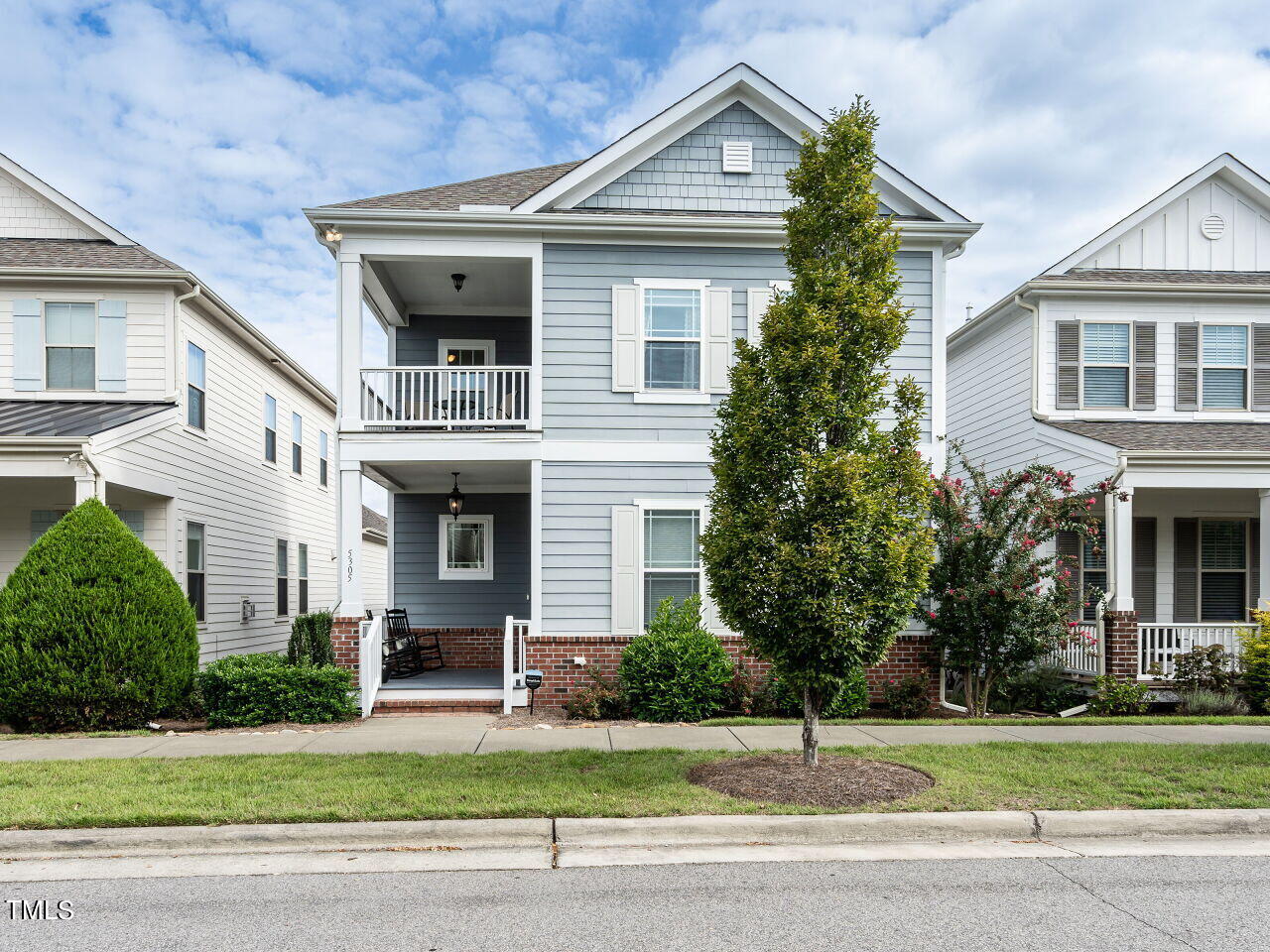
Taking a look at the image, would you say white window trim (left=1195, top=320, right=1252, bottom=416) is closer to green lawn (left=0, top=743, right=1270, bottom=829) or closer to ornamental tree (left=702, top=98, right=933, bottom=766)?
green lawn (left=0, top=743, right=1270, bottom=829)

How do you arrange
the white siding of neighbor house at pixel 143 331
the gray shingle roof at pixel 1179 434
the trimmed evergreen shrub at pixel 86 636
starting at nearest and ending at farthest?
the trimmed evergreen shrub at pixel 86 636
the gray shingle roof at pixel 1179 434
the white siding of neighbor house at pixel 143 331

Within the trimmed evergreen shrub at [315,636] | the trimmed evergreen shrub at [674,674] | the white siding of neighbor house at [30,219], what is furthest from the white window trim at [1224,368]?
the white siding of neighbor house at [30,219]

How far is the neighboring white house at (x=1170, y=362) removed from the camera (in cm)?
1395

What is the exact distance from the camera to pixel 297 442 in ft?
64.8

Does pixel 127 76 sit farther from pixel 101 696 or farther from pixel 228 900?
pixel 228 900

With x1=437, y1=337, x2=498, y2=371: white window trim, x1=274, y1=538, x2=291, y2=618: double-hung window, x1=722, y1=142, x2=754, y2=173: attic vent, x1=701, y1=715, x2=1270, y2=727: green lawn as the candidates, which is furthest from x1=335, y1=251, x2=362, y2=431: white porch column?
x1=274, y1=538, x2=291, y2=618: double-hung window

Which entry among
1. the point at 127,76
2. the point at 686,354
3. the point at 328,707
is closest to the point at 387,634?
the point at 328,707

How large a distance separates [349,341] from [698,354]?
174 inches

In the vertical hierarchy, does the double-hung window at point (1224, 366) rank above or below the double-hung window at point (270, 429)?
above

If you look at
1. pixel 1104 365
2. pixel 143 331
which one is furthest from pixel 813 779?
pixel 143 331

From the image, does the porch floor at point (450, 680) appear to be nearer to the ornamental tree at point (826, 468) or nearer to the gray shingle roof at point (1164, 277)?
the ornamental tree at point (826, 468)

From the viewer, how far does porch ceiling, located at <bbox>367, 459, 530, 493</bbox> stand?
11.8 metres

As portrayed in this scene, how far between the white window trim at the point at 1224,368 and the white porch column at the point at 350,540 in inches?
500

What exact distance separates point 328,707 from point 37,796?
148 inches
